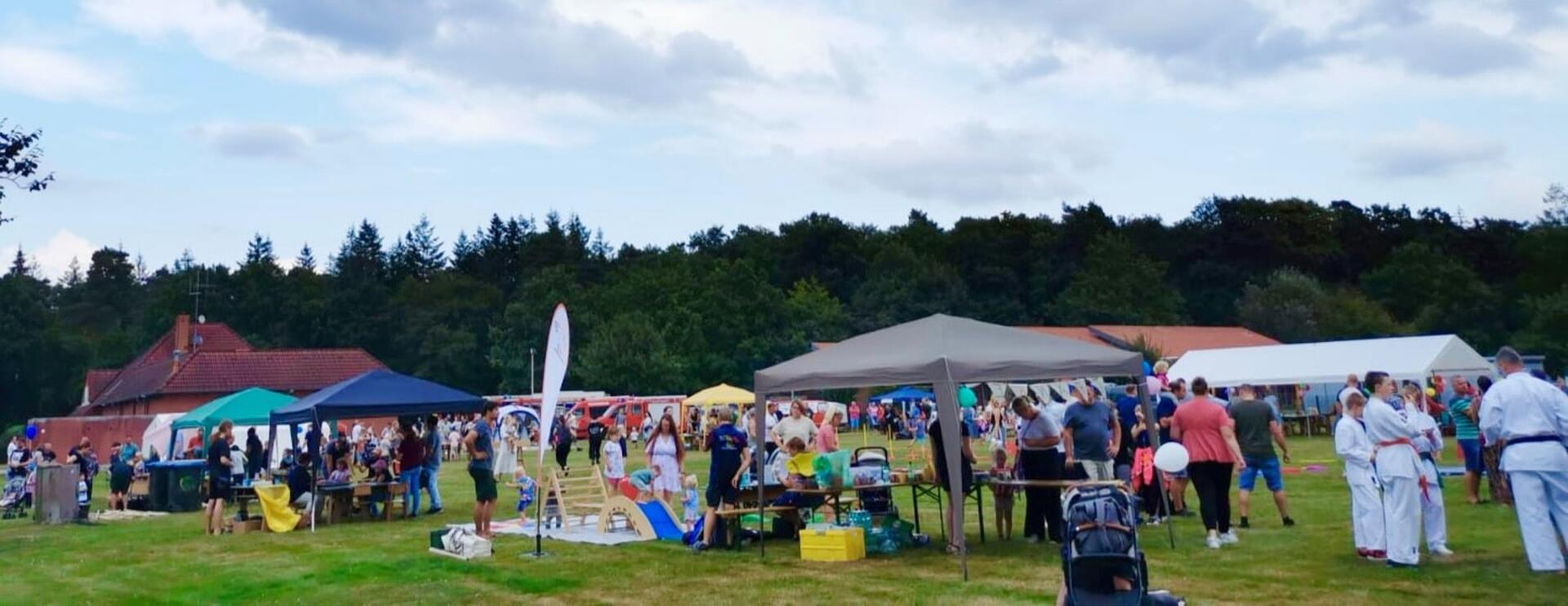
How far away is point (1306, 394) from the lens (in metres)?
34.8

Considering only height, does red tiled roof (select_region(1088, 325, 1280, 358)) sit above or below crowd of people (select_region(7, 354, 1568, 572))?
above

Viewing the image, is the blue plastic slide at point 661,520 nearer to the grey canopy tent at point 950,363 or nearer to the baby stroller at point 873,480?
the grey canopy tent at point 950,363

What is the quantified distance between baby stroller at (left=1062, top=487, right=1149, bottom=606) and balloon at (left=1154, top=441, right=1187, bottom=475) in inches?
79.3

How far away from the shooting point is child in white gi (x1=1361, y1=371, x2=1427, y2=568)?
28.7 ft

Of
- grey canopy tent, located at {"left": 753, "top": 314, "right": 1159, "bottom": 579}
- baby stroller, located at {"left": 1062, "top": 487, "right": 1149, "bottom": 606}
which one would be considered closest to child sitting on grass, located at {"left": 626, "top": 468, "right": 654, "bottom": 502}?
grey canopy tent, located at {"left": 753, "top": 314, "right": 1159, "bottom": 579}

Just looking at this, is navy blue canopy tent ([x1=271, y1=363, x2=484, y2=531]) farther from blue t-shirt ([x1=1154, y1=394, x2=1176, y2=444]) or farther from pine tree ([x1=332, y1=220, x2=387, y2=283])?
pine tree ([x1=332, y1=220, x2=387, y2=283])

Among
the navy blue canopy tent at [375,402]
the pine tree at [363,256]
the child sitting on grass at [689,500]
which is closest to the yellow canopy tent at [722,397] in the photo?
the navy blue canopy tent at [375,402]

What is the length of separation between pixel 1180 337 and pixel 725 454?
2041 inches

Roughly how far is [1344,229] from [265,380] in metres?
68.6

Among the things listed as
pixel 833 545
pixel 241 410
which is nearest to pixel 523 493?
pixel 833 545

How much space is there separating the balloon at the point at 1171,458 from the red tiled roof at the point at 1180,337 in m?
47.8

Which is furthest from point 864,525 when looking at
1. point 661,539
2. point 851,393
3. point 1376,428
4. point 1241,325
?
point 1241,325

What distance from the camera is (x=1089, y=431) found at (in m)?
11.0

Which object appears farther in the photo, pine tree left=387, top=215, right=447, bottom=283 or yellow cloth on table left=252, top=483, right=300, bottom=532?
pine tree left=387, top=215, right=447, bottom=283
